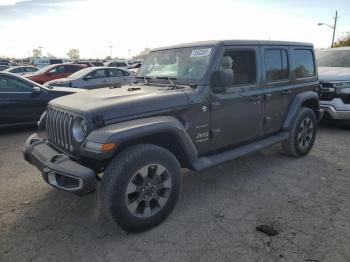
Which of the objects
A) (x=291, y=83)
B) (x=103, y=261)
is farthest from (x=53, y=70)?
(x=103, y=261)

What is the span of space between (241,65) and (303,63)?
168 centimetres

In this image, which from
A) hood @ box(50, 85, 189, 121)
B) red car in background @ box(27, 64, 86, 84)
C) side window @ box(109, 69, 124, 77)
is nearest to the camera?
hood @ box(50, 85, 189, 121)

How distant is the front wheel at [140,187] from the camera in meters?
2.93

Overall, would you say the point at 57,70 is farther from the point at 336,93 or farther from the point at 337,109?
the point at 337,109

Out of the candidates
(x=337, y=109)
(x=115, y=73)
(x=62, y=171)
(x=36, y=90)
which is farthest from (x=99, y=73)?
(x=62, y=171)

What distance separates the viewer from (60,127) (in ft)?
11.2

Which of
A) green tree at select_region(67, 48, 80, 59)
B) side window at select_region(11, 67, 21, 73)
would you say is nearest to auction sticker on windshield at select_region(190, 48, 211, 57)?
side window at select_region(11, 67, 21, 73)

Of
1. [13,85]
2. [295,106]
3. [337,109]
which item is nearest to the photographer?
[295,106]

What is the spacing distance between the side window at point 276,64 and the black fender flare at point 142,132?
74.8 inches

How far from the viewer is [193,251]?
9.57ft

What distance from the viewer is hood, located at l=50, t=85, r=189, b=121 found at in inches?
122

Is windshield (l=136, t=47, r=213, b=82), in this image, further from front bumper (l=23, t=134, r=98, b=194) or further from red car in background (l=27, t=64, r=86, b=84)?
red car in background (l=27, t=64, r=86, b=84)

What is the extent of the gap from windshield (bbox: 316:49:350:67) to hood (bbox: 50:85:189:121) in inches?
255

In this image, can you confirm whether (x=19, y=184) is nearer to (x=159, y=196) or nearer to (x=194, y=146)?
(x=159, y=196)
